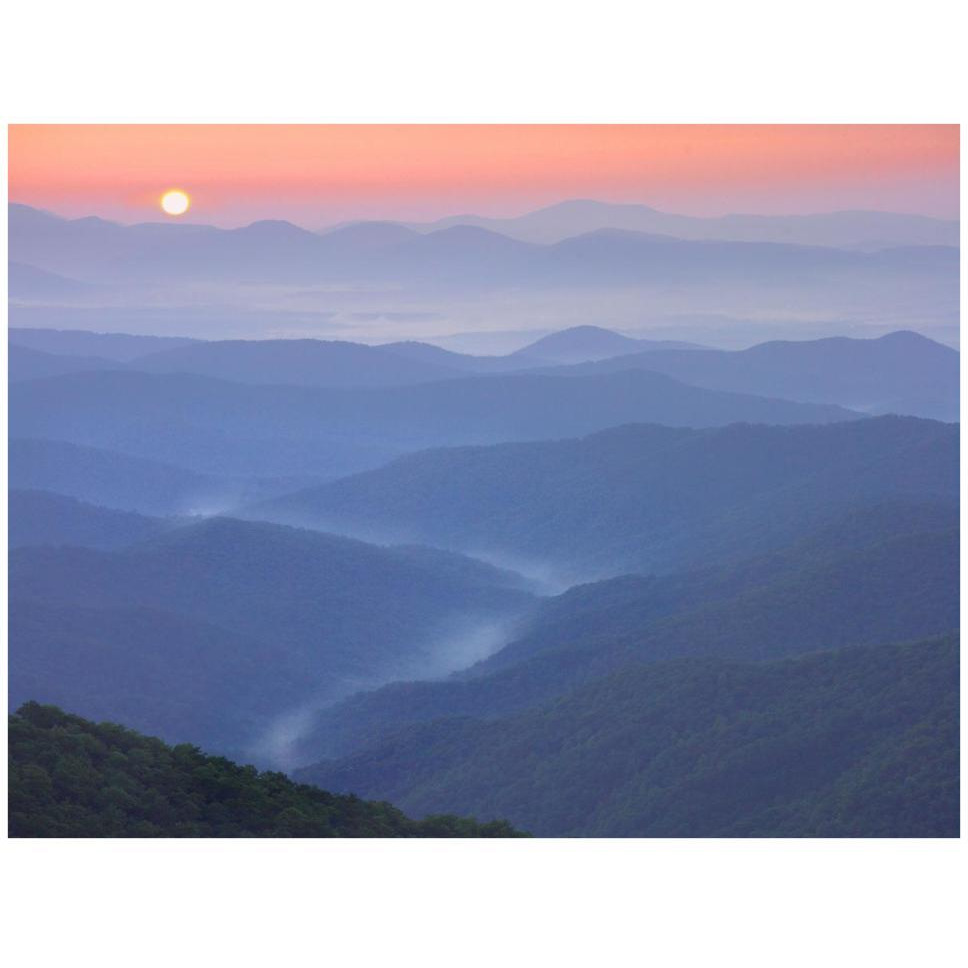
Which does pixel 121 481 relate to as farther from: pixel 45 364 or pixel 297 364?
pixel 297 364

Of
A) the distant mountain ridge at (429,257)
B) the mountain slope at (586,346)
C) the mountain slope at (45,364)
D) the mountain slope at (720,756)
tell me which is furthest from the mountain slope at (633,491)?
the mountain slope at (720,756)

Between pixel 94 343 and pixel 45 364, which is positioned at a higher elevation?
pixel 94 343

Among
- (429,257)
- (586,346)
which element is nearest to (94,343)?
(429,257)

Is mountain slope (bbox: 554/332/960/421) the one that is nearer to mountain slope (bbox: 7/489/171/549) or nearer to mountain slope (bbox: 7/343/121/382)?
mountain slope (bbox: 7/489/171/549)

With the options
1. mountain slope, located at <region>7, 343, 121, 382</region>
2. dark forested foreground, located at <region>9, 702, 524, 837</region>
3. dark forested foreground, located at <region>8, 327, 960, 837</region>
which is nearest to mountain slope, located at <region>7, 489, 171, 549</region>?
dark forested foreground, located at <region>8, 327, 960, 837</region>

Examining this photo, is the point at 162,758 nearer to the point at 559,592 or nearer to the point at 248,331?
the point at 559,592

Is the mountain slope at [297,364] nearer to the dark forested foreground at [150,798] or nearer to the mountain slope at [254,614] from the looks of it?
the mountain slope at [254,614]
